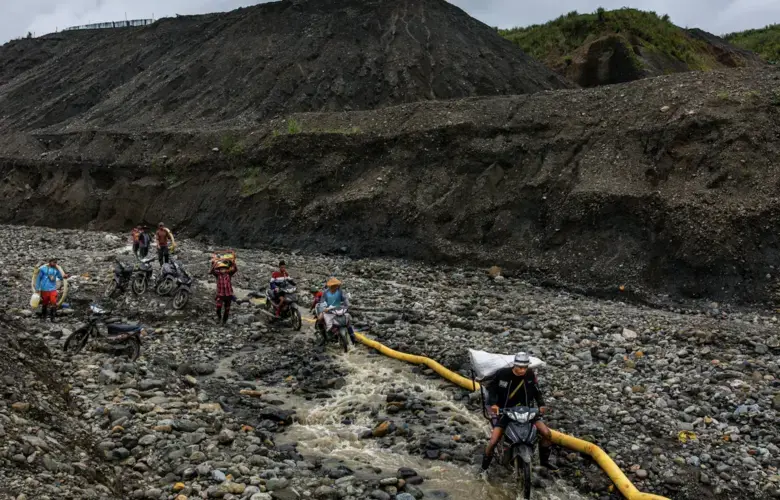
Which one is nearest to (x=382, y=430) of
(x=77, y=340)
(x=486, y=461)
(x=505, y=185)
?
(x=486, y=461)

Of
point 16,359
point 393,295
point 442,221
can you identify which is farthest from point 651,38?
point 16,359

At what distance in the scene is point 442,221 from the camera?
83.7 ft

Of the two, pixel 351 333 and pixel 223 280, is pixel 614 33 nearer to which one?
pixel 351 333

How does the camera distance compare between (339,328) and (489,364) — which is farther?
(339,328)

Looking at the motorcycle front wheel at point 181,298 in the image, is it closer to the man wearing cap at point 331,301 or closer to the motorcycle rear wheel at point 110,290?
the motorcycle rear wheel at point 110,290

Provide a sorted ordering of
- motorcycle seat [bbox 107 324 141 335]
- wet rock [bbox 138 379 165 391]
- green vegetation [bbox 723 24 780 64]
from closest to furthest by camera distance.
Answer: wet rock [bbox 138 379 165 391] → motorcycle seat [bbox 107 324 141 335] → green vegetation [bbox 723 24 780 64]

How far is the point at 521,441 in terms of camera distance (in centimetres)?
821

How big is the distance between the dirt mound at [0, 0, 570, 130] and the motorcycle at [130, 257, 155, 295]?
24.0m

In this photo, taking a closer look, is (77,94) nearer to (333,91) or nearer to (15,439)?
(333,91)

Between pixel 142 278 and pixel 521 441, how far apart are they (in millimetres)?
13028

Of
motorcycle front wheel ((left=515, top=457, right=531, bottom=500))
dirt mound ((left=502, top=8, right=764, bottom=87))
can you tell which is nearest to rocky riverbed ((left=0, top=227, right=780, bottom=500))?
motorcycle front wheel ((left=515, top=457, right=531, bottom=500))

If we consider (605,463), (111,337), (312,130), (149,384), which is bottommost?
(605,463)

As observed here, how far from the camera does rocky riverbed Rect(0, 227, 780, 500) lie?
8.06m

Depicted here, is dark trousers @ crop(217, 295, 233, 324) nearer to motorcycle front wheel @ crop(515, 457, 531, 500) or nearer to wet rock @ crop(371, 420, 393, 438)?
wet rock @ crop(371, 420, 393, 438)
